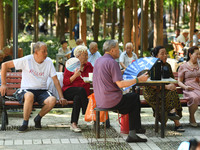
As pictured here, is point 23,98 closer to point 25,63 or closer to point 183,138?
point 25,63

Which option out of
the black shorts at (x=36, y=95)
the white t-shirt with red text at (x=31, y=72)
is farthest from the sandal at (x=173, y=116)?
the white t-shirt with red text at (x=31, y=72)

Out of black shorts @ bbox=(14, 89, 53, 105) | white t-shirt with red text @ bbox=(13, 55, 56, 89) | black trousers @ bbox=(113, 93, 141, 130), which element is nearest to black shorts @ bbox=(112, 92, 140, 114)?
black trousers @ bbox=(113, 93, 141, 130)

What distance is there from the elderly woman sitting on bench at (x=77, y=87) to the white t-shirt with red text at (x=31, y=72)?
1.34ft

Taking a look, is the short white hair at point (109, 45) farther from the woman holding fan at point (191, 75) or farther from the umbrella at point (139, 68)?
the woman holding fan at point (191, 75)

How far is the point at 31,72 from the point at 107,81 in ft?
5.61

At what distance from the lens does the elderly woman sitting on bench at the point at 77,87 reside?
7375mm

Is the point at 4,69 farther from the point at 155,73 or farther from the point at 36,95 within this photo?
the point at 155,73

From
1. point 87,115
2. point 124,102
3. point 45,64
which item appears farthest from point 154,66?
point 45,64

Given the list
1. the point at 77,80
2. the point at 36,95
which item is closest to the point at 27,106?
the point at 36,95

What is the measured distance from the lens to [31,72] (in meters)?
7.45

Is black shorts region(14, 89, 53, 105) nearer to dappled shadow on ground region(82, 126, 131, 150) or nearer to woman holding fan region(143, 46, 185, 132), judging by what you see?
dappled shadow on ground region(82, 126, 131, 150)

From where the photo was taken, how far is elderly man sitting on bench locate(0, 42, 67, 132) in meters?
7.37

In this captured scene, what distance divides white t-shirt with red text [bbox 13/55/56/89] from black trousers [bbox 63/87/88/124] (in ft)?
1.65

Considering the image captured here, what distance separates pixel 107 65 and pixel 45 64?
1.65 m
